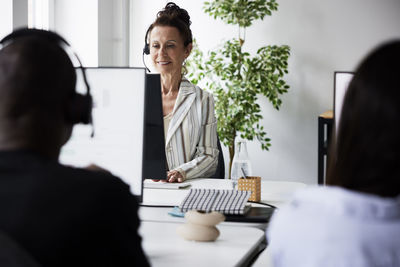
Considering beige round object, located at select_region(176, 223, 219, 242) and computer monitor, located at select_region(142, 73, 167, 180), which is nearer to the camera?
beige round object, located at select_region(176, 223, 219, 242)

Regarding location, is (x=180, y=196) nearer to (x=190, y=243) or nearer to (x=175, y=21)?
(x=190, y=243)

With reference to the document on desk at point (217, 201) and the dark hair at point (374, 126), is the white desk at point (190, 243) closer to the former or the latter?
the document on desk at point (217, 201)

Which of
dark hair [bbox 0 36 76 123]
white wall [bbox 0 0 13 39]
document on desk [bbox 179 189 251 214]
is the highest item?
white wall [bbox 0 0 13 39]

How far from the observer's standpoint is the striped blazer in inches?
107

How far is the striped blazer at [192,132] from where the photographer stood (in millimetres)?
2719

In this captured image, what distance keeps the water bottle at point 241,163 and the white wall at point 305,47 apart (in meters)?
2.49

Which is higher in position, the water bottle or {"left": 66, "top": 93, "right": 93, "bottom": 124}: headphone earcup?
{"left": 66, "top": 93, "right": 93, "bottom": 124}: headphone earcup

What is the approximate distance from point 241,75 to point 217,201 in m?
2.63

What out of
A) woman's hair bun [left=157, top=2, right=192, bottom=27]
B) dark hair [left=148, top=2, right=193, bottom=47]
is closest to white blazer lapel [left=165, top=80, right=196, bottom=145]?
dark hair [left=148, top=2, right=193, bottom=47]

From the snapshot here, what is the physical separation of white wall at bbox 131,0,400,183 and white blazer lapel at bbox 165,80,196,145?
1.74 m

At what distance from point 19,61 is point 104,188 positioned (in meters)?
0.25

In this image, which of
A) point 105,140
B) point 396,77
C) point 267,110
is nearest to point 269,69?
point 267,110

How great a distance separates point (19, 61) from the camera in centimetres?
85

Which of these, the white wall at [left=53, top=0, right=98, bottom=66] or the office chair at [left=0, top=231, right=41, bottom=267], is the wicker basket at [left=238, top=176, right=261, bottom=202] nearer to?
the office chair at [left=0, top=231, right=41, bottom=267]
